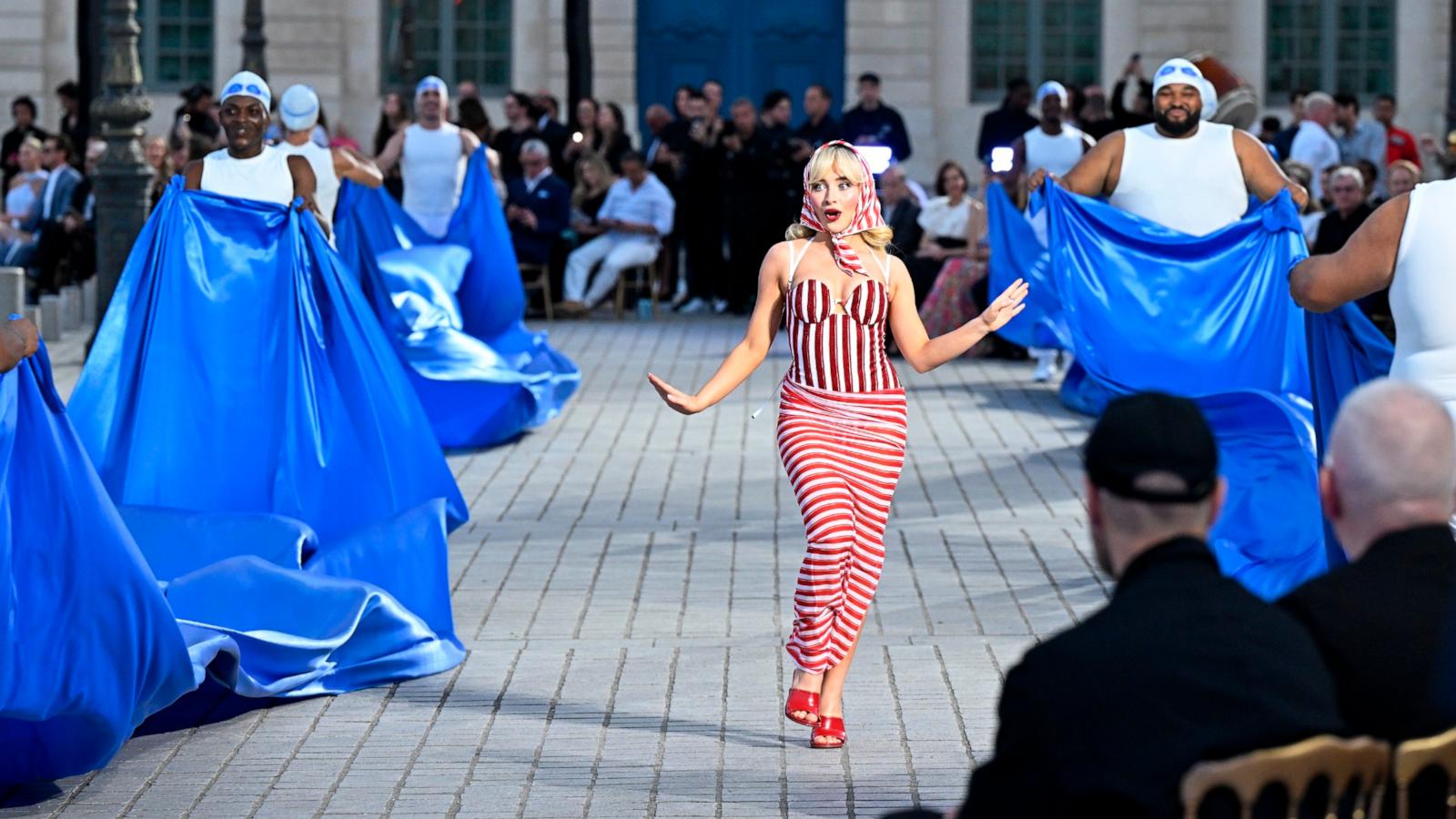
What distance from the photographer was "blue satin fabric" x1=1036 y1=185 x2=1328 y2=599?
8648 millimetres

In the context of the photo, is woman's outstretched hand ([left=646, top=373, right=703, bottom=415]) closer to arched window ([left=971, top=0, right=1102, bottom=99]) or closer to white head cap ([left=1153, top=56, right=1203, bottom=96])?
white head cap ([left=1153, top=56, right=1203, bottom=96])

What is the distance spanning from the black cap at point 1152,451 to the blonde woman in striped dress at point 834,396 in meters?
3.06

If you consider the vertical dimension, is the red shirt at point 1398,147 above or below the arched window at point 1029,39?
below

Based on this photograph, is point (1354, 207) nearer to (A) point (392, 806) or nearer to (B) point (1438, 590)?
(A) point (392, 806)

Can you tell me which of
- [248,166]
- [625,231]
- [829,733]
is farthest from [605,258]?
[829,733]

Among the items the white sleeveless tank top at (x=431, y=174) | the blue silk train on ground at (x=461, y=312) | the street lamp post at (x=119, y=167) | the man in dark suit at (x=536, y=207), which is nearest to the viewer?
the blue silk train on ground at (x=461, y=312)

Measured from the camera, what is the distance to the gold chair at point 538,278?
19.0m

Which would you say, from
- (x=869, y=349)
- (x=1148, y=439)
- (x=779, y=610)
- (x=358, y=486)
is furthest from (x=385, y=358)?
(x=1148, y=439)

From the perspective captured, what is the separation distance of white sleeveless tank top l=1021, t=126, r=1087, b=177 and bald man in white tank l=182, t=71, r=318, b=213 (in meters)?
7.99

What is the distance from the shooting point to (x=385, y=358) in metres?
8.62

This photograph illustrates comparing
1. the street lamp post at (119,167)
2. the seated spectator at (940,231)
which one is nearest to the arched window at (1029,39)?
the seated spectator at (940,231)

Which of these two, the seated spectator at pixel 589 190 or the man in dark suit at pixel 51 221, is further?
the seated spectator at pixel 589 190

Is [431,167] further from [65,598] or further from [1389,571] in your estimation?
[1389,571]

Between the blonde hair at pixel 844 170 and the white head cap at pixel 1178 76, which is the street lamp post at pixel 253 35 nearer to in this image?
the white head cap at pixel 1178 76
